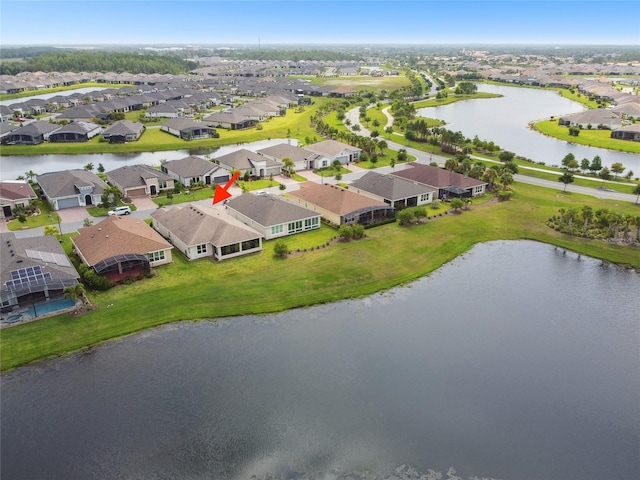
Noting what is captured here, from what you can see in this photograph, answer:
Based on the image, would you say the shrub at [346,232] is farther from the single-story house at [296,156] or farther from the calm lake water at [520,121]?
the calm lake water at [520,121]

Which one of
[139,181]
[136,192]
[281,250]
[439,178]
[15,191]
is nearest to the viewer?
[281,250]

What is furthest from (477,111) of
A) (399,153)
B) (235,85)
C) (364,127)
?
(235,85)

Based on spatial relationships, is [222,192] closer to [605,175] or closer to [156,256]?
[156,256]

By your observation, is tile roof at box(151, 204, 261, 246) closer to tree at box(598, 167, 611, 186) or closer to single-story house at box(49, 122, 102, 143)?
tree at box(598, 167, 611, 186)

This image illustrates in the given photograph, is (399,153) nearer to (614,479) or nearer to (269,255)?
(269,255)

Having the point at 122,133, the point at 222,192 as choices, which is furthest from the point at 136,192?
the point at 122,133

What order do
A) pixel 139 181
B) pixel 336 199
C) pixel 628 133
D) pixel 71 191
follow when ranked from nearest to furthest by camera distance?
pixel 336 199 < pixel 71 191 < pixel 139 181 < pixel 628 133

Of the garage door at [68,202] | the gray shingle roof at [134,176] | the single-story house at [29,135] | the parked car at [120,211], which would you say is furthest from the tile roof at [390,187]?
the single-story house at [29,135]
